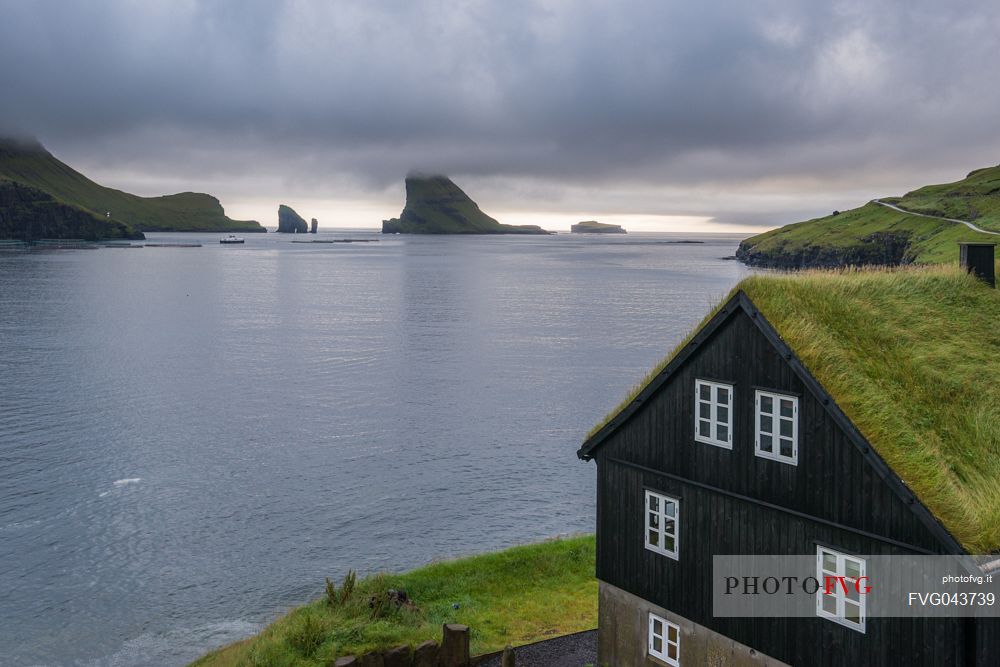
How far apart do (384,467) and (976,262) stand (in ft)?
136

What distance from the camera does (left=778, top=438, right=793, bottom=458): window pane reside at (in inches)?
791

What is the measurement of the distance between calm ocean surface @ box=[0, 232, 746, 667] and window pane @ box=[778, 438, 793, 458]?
26.1 m

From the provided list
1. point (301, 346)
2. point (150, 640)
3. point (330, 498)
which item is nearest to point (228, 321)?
point (301, 346)

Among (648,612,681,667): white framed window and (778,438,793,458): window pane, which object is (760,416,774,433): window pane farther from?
(648,612,681,667): white framed window

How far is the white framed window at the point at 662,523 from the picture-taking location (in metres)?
23.1

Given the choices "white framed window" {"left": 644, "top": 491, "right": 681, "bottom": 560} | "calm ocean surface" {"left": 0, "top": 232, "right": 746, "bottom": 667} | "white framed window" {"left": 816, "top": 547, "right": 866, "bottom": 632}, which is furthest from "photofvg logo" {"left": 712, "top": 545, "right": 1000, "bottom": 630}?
"calm ocean surface" {"left": 0, "top": 232, "right": 746, "bottom": 667}

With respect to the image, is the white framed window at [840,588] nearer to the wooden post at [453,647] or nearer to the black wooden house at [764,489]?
the black wooden house at [764,489]

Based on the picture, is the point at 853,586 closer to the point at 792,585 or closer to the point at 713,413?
the point at 792,585

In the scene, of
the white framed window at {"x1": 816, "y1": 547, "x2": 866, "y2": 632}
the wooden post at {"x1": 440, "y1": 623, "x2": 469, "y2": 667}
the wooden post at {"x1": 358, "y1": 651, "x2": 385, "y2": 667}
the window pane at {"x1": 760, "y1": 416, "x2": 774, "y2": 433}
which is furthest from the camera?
the wooden post at {"x1": 440, "y1": 623, "x2": 469, "y2": 667}

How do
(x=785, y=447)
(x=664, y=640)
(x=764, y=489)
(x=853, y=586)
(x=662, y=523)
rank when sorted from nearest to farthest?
(x=853, y=586)
(x=785, y=447)
(x=764, y=489)
(x=662, y=523)
(x=664, y=640)

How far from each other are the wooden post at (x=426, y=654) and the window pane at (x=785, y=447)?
12901 millimetres

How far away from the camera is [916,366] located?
2069 cm

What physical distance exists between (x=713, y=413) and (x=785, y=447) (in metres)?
2.16

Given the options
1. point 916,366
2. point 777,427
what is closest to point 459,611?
point 777,427
